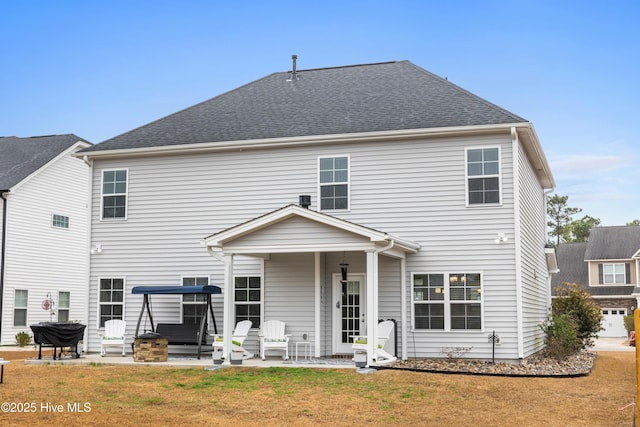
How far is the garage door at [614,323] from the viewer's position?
124 ft

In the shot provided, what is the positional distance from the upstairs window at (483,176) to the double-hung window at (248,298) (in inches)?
217

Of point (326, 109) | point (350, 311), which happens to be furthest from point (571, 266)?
point (350, 311)

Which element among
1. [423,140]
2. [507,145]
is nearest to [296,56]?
[423,140]

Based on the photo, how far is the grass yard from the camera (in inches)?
355

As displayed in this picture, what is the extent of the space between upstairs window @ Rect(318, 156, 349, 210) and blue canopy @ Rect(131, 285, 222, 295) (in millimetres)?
3253

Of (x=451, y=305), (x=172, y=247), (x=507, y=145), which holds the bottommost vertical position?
(x=451, y=305)

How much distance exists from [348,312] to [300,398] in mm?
5913

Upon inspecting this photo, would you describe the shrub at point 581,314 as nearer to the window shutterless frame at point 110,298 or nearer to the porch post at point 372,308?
the porch post at point 372,308

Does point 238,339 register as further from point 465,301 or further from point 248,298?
point 465,301

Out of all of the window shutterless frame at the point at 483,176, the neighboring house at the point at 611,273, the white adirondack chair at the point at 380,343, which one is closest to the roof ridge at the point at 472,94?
the window shutterless frame at the point at 483,176

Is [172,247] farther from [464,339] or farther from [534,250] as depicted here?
[534,250]

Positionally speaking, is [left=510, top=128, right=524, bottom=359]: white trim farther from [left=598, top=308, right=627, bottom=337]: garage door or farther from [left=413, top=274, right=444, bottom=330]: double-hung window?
[left=598, top=308, right=627, bottom=337]: garage door

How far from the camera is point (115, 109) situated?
2934 cm

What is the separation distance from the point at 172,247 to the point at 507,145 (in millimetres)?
8610
